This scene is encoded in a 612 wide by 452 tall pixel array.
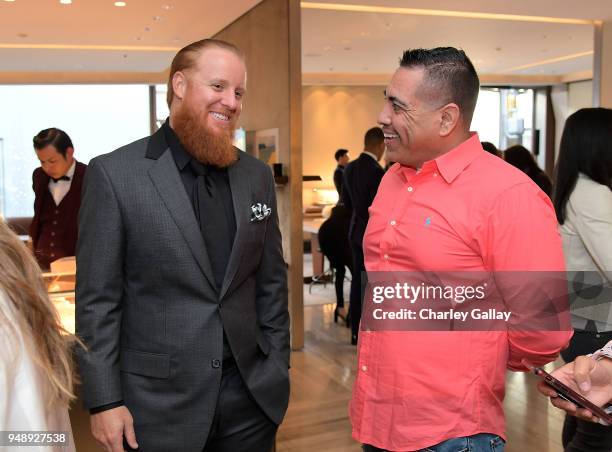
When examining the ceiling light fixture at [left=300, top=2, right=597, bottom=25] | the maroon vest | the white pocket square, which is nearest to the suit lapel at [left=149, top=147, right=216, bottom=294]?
the white pocket square

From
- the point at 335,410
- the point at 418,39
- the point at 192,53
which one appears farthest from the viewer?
the point at 418,39

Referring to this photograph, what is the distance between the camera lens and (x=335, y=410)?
416 centimetres

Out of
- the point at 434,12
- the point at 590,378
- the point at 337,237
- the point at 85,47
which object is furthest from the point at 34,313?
the point at 85,47

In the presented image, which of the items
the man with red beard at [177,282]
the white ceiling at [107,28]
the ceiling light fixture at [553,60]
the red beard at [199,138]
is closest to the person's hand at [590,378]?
the man with red beard at [177,282]

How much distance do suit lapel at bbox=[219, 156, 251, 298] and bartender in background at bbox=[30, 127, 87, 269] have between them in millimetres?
2269

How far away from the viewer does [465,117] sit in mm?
Result: 1665

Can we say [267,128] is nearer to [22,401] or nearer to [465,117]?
[465,117]

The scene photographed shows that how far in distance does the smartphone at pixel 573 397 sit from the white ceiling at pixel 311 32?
204 inches

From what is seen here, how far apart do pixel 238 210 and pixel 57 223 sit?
8.13 ft

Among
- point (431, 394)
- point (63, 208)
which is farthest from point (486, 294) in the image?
point (63, 208)

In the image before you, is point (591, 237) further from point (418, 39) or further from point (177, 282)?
point (418, 39)

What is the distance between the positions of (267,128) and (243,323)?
14.6 feet

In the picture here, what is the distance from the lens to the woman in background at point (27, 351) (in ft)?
3.13

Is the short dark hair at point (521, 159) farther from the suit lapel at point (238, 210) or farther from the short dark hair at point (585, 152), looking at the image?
the suit lapel at point (238, 210)
